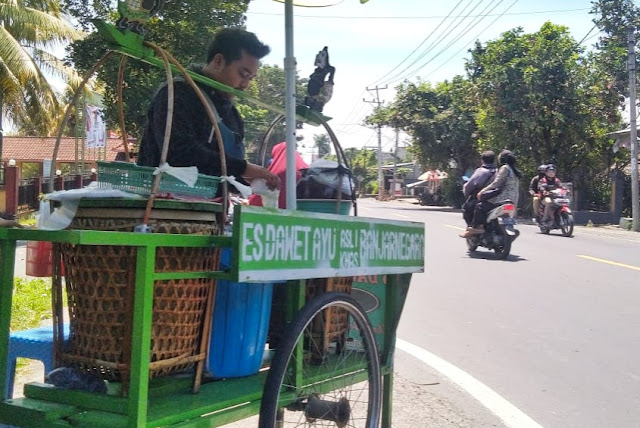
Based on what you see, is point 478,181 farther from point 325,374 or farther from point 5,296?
point 5,296

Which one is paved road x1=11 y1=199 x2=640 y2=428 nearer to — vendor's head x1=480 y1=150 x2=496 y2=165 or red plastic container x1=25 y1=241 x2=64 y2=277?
vendor's head x1=480 y1=150 x2=496 y2=165

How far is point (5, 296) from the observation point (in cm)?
213

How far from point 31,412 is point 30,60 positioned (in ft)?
58.4

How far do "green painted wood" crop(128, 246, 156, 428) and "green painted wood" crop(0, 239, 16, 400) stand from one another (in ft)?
1.51

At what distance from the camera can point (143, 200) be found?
2078 mm

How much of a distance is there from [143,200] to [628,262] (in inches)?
416


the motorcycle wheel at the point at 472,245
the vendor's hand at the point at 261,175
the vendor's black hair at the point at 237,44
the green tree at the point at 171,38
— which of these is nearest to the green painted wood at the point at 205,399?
the vendor's hand at the point at 261,175

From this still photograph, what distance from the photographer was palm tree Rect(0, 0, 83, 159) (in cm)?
1712

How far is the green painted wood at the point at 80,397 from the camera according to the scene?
2.02 metres

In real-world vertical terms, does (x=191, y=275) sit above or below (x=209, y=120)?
below

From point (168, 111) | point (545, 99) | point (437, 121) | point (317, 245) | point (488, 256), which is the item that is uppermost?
point (437, 121)

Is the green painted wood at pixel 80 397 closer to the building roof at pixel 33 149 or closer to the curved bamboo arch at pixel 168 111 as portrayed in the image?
the curved bamboo arch at pixel 168 111

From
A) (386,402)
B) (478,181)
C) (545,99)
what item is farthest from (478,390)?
(545,99)

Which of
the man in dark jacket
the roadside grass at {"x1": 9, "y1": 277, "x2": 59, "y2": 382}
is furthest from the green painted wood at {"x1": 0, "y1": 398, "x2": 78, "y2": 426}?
the roadside grass at {"x1": 9, "y1": 277, "x2": 59, "y2": 382}
